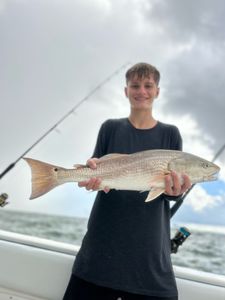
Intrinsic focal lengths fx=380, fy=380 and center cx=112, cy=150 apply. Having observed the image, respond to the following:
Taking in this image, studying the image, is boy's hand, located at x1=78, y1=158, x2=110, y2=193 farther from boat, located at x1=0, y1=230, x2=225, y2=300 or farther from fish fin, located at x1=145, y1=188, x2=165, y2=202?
boat, located at x1=0, y1=230, x2=225, y2=300

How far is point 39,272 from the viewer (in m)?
3.14

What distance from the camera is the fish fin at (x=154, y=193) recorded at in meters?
2.22

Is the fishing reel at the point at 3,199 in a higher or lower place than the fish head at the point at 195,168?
lower

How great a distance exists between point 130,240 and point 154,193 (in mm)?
341

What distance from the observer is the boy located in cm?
228

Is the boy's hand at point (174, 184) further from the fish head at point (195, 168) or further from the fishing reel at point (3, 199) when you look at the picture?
the fishing reel at point (3, 199)

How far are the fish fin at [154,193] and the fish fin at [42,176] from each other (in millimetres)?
570

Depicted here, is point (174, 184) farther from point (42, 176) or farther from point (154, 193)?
point (42, 176)

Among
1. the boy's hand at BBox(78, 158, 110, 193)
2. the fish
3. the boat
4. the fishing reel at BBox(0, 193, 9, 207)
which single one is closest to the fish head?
the fish

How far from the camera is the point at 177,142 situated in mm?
2611

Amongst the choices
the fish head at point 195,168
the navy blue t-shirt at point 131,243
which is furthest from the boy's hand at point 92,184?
the fish head at point 195,168

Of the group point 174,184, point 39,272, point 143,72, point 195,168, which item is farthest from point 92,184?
point 39,272

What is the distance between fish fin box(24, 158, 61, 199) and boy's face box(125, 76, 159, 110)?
73cm

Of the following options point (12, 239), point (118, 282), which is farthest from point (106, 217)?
point (12, 239)
